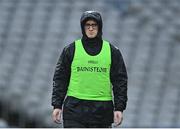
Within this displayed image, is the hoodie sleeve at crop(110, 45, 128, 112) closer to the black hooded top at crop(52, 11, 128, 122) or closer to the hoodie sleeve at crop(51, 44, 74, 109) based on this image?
the black hooded top at crop(52, 11, 128, 122)

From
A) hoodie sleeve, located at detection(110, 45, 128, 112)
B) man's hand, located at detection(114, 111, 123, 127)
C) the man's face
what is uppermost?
the man's face

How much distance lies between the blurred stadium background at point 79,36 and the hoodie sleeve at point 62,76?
16.2ft

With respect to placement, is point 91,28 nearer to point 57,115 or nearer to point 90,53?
point 90,53

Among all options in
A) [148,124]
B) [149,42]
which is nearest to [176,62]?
[149,42]

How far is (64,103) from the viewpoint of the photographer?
9.82ft

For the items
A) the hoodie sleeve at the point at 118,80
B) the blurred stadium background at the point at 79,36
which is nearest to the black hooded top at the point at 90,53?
the hoodie sleeve at the point at 118,80

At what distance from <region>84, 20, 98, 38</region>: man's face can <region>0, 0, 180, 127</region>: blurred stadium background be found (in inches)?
A: 198

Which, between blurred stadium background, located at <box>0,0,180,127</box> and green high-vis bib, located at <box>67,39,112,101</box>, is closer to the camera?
green high-vis bib, located at <box>67,39,112,101</box>

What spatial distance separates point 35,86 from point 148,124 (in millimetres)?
1514

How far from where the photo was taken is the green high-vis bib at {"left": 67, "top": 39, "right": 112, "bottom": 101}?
9.83 ft

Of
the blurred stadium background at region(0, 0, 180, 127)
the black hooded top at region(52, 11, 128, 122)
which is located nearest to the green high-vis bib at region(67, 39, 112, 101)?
the black hooded top at region(52, 11, 128, 122)

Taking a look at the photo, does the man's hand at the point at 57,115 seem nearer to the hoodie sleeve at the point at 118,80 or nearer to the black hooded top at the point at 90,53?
the black hooded top at the point at 90,53

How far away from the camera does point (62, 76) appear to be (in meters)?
3.00

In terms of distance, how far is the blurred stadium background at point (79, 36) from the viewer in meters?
8.35
